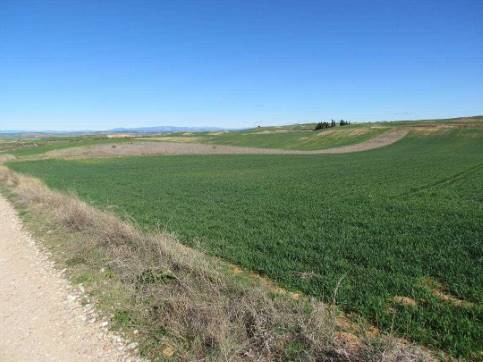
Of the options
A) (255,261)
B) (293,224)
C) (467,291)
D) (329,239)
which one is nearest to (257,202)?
(293,224)

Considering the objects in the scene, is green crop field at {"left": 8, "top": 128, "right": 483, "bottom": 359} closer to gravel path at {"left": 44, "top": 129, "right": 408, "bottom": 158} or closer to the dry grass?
the dry grass

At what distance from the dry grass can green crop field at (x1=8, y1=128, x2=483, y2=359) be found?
44.0 inches

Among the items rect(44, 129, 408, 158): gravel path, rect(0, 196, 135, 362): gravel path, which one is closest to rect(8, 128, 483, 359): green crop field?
rect(0, 196, 135, 362): gravel path

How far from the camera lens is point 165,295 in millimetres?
7898

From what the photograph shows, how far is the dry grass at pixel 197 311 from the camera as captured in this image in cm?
589

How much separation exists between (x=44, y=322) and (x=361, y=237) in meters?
Result: 10.0

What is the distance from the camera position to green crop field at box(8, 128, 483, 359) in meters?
7.42

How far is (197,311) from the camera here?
6.95 metres

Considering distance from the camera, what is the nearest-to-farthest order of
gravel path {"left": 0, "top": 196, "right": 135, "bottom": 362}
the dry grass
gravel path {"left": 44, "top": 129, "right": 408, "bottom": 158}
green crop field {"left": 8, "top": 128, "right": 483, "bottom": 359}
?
the dry grass < gravel path {"left": 0, "top": 196, "right": 135, "bottom": 362} < green crop field {"left": 8, "top": 128, "right": 483, "bottom": 359} < gravel path {"left": 44, "top": 129, "right": 408, "bottom": 158}

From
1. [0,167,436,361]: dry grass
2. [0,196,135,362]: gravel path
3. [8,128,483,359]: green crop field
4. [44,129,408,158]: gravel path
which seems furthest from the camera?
[44,129,408,158]: gravel path

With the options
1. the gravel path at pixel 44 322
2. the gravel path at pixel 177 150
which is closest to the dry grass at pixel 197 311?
the gravel path at pixel 44 322

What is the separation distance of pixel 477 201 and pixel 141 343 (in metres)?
18.7

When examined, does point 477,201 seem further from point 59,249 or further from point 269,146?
point 269,146

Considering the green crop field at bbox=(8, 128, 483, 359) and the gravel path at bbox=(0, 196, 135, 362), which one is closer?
the gravel path at bbox=(0, 196, 135, 362)
